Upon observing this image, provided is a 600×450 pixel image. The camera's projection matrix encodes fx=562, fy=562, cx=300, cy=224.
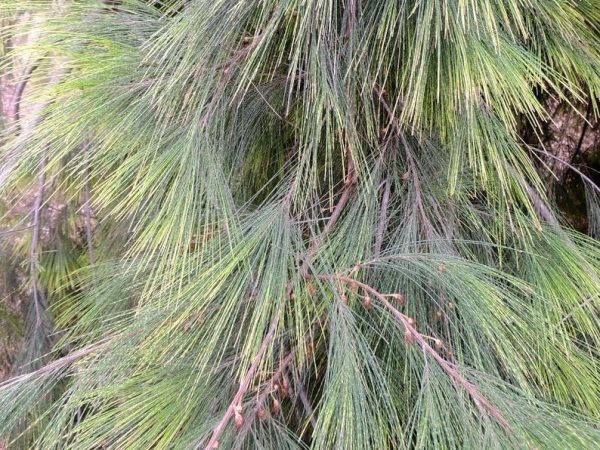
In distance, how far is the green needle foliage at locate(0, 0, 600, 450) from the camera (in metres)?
0.54

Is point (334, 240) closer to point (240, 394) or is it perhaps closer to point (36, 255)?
point (240, 394)

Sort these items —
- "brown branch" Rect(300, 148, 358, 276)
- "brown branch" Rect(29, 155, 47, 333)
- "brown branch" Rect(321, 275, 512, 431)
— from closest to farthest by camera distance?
"brown branch" Rect(321, 275, 512, 431) → "brown branch" Rect(300, 148, 358, 276) → "brown branch" Rect(29, 155, 47, 333)

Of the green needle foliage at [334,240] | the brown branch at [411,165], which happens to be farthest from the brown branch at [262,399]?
the brown branch at [411,165]

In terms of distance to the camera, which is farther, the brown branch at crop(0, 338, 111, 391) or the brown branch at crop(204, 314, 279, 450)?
the brown branch at crop(0, 338, 111, 391)

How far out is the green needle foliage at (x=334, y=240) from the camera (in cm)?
54

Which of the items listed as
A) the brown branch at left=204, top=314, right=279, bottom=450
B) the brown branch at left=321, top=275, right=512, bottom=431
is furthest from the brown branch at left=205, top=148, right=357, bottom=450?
the brown branch at left=321, top=275, right=512, bottom=431

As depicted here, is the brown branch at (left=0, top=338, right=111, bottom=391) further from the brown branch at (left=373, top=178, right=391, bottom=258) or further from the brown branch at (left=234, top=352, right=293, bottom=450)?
the brown branch at (left=373, top=178, right=391, bottom=258)

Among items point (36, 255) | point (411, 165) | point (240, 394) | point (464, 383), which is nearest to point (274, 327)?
point (240, 394)

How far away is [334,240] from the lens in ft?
2.23

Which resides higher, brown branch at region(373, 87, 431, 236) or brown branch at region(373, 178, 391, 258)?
brown branch at region(373, 87, 431, 236)

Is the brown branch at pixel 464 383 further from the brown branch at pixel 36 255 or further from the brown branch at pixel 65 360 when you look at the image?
the brown branch at pixel 36 255

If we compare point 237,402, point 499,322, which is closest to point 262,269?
point 237,402

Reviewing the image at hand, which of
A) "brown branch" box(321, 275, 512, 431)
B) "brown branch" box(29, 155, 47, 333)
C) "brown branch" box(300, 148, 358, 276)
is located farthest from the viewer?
"brown branch" box(29, 155, 47, 333)

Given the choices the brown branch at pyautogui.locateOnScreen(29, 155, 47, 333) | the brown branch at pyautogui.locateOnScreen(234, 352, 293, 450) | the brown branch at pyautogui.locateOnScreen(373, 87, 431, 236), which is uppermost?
the brown branch at pyautogui.locateOnScreen(373, 87, 431, 236)
